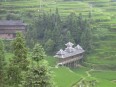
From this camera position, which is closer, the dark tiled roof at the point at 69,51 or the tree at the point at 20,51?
the tree at the point at 20,51

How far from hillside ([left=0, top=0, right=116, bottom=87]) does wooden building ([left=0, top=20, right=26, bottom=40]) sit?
5.62 metres

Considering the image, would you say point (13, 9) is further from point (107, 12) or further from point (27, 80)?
point (27, 80)

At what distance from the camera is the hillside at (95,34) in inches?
2198

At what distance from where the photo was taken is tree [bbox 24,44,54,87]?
21984 millimetres

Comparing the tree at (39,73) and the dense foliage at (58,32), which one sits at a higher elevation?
the tree at (39,73)

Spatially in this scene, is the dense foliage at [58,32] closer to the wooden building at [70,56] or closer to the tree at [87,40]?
the tree at [87,40]

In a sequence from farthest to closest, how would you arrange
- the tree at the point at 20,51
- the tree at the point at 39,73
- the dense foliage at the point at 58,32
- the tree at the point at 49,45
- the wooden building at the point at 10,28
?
the wooden building at the point at 10,28 < the dense foliage at the point at 58,32 < the tree at the point at 49,45 < the tree at the point at 20,51 < the tree at the point at 39,73

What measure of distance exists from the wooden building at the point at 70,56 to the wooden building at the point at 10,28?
17.7 m

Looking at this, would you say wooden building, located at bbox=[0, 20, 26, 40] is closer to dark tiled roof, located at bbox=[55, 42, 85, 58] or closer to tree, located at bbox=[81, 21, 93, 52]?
tree, located at bbox=[81, 21, 93, 52]

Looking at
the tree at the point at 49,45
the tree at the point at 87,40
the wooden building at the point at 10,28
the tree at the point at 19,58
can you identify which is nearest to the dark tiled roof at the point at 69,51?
the tree at the point at 87,40

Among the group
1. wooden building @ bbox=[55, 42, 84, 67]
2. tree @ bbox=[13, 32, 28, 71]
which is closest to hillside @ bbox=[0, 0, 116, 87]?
wooden building @ bbox=[55, 42, 84, 67]

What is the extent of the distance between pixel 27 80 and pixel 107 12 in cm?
8141

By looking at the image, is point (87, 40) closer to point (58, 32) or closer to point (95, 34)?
point (95, 34)

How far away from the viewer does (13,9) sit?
99562 mm
